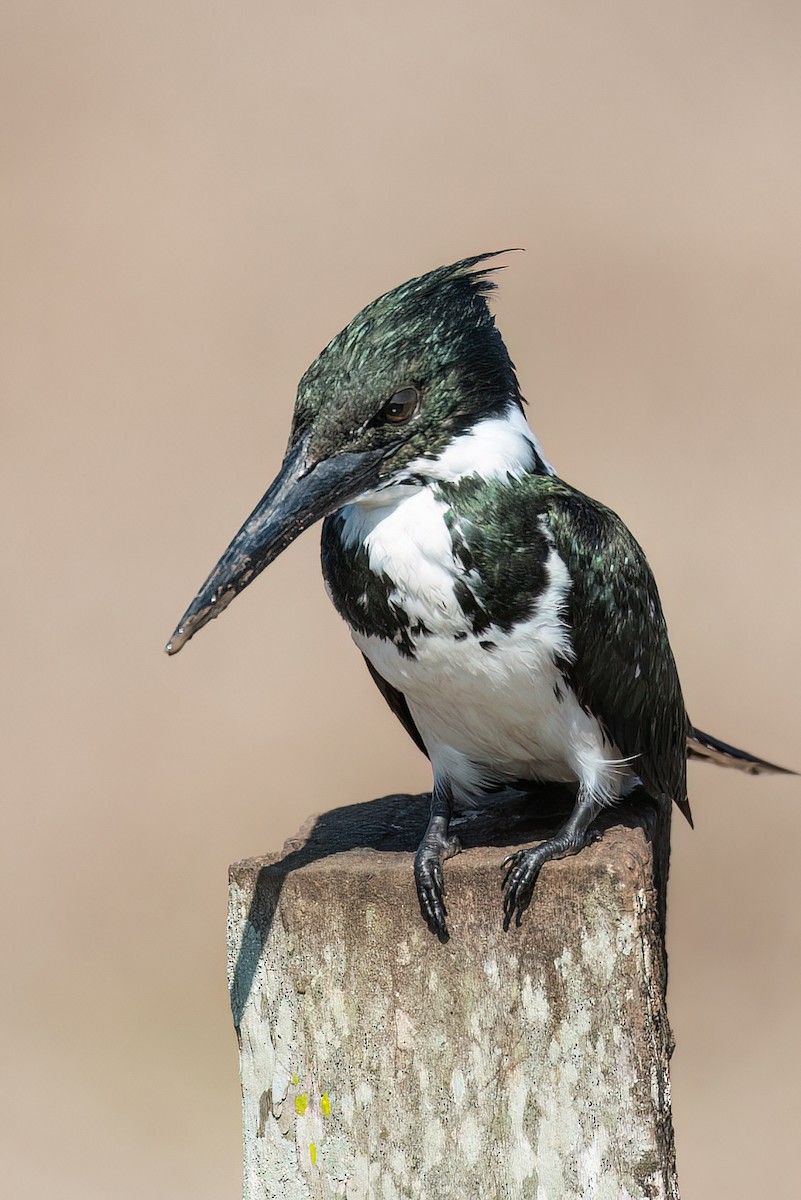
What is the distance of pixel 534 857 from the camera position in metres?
2.76

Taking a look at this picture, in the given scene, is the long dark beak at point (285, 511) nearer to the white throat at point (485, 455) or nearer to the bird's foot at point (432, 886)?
the white throat at point (485, 455)

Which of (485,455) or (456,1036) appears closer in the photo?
(456,1036)

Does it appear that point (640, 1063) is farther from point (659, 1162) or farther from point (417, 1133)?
point (417, 1133)

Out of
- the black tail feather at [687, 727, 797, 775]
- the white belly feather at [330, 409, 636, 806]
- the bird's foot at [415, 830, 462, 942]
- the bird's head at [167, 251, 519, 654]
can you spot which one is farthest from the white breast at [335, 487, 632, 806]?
the black tail feather at [687, 727, 797, 775]

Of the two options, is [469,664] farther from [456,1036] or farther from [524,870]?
[456,1036]

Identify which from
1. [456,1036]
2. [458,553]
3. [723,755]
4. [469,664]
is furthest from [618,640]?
[456,1036]

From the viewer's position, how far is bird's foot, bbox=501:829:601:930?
8.84ft

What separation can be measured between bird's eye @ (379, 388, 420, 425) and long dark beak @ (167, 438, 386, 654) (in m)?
0.07

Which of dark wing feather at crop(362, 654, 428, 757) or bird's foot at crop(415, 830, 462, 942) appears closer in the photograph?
bird's foot at crop(415, 830, 462, 942)

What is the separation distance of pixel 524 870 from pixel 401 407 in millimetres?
914

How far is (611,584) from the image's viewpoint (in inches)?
124

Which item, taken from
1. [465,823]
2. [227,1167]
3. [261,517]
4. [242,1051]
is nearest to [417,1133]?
[242,1051]

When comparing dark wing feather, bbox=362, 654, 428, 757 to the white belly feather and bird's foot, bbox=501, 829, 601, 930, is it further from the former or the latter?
bird's foot, bbox=501, 829, 601, 930

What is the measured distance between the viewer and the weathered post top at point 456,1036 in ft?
8.46
